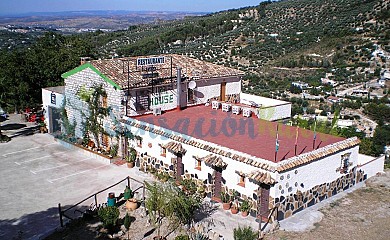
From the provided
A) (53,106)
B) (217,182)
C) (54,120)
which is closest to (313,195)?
(217,182)

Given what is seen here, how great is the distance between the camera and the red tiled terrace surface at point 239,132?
62.8 feet

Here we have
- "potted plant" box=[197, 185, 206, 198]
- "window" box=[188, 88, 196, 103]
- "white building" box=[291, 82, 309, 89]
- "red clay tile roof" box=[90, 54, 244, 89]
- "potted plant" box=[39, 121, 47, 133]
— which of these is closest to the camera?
"potted plant" box=[197, 185, 206, 198]

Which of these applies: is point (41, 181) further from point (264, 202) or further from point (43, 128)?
point (264, 202)

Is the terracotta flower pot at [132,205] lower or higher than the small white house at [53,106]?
lower

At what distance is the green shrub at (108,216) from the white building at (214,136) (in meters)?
4.50

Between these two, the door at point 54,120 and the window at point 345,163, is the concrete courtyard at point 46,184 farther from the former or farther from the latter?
the window at point 345,163

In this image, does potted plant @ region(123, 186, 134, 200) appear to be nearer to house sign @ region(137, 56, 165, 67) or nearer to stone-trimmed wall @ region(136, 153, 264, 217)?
stone-trimmed wall @ region(136, 153, 264, 217)

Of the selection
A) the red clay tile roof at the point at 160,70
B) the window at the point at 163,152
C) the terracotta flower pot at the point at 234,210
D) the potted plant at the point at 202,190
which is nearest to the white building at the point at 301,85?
the red clay tile roof at the point at 160,70

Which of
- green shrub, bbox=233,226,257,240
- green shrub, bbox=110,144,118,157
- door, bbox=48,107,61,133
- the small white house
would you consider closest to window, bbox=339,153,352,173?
green shrub, bbox=233,226,257,240

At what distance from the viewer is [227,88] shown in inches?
1182

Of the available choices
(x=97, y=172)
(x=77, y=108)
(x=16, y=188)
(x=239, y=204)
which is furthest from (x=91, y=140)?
(x=239, y=204)

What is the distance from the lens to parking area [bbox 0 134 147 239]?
17.4 meters

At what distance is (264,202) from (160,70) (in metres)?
12.9

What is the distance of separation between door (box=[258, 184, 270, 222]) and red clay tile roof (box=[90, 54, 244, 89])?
34.8 feet
